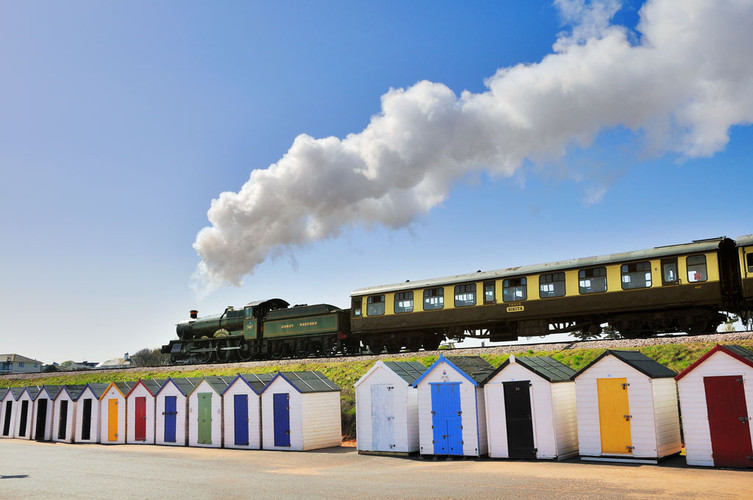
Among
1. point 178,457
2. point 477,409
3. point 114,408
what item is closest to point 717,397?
point 477,409

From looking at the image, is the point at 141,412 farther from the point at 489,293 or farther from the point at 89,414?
the point at 489,293

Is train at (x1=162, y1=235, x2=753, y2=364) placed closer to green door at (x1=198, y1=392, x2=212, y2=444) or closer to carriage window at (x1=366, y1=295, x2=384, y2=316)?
carriage window at (x1=366, y1=295, x2=384, y2=316)

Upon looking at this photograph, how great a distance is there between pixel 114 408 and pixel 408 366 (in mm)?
16312

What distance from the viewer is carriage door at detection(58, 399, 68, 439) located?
32.4 m

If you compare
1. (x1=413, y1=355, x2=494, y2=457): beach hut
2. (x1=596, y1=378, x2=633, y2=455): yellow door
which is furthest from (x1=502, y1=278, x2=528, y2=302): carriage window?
(x1=596, y1=378, x2=633, y2=455): yellow door

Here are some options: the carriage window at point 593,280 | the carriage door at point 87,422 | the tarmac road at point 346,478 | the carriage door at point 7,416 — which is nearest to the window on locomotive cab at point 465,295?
the carriage window at point 593,280

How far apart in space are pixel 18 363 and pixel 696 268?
380ft

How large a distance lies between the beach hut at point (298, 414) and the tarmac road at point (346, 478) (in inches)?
39.1

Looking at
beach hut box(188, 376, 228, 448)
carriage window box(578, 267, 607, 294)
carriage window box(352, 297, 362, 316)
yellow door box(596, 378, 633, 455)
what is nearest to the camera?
yellow door box(596, 378, 633, 455)

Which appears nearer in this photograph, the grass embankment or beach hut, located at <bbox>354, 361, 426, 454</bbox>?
beach hut, located at <bbox>354, 361, 426, 454</bbox>

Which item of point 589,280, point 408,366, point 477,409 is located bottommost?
point 477,409

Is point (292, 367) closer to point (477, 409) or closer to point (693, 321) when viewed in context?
point (477, 409)

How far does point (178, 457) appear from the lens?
75.3ft

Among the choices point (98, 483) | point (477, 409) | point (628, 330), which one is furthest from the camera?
point (628, 330)
